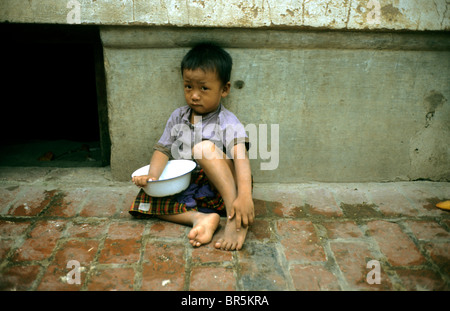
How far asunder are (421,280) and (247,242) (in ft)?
2.80

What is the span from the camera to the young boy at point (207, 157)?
2.00 meters

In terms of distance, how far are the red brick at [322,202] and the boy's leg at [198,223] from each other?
0.67 m

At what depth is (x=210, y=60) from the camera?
211cm

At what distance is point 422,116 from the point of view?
252cm

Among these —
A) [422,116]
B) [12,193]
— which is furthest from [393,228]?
[12,193]

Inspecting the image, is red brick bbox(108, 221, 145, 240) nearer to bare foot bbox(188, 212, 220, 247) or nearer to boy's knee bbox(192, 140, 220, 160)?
bare foot bbox(188, 212, 220, 247)

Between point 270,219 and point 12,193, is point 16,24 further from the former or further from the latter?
point 270,219

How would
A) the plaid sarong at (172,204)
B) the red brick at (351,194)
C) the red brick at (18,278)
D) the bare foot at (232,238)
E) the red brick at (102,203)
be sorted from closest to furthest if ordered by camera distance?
the red brick at (18,278) → the bare foot at (232,238) → the plaid sarong at (172,204) → the red brick at (102,203) → the red brick at (351,194)

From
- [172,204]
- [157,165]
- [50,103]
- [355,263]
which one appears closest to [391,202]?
[355,263]

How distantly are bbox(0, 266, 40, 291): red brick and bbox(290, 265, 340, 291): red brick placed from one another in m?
1.22

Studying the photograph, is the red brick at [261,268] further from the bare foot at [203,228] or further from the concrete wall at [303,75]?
the concrete wall at [303,75]

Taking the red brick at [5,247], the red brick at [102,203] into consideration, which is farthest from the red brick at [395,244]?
the red brick at [5,247]

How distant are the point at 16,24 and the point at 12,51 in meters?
1.50

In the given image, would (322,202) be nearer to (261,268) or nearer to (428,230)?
(428,230)
